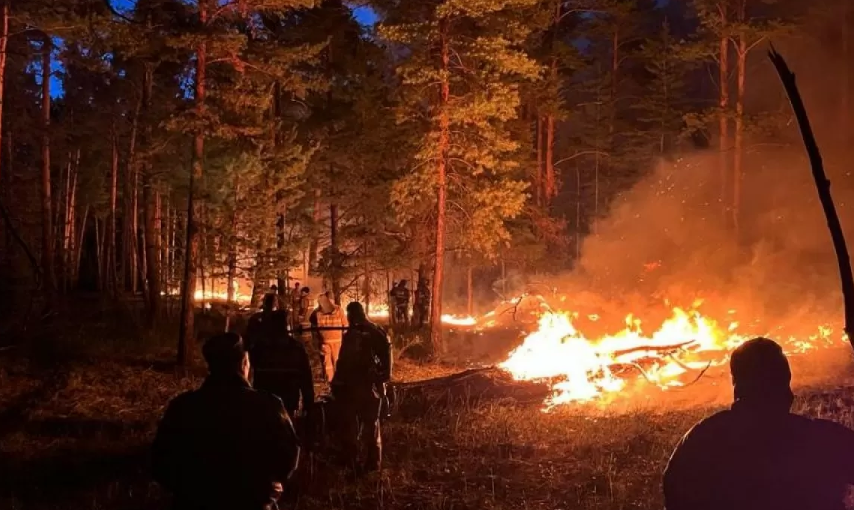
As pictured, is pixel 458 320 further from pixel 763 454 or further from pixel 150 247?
pixel 763 454

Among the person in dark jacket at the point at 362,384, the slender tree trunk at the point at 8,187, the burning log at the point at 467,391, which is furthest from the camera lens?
the slender tree trunk at the point at 8,187

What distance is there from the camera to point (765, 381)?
3.03 meters

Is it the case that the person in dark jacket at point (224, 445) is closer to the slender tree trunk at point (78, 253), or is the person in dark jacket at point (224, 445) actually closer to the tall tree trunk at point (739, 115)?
the tall tree trunk at point (739, 115)

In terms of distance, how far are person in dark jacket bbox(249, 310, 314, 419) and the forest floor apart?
0.92m

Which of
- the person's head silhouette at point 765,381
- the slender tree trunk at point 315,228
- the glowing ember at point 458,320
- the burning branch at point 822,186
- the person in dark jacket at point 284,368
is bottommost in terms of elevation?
the glowing ember at point 458,320

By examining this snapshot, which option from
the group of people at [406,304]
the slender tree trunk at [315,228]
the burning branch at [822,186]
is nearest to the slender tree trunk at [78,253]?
the slender tree trunk at [315,228]

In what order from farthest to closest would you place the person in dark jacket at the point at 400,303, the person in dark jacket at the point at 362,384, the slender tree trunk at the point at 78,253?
the slender tree trunk at the point at 78,253, the person in dark jacket at the point at 400,303, the person in dark jacket at the point at 362,384

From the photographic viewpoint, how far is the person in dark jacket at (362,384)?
26.0 ft

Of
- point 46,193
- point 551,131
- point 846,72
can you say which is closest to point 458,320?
point 551,131

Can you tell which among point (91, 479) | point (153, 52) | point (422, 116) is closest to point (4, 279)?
point (153, 52)

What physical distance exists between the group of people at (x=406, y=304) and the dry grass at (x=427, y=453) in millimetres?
12160

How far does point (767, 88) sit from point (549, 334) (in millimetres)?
19250

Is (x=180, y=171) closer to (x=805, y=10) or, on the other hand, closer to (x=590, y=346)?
(x=590, y=346)

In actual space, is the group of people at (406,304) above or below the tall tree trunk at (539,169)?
below
